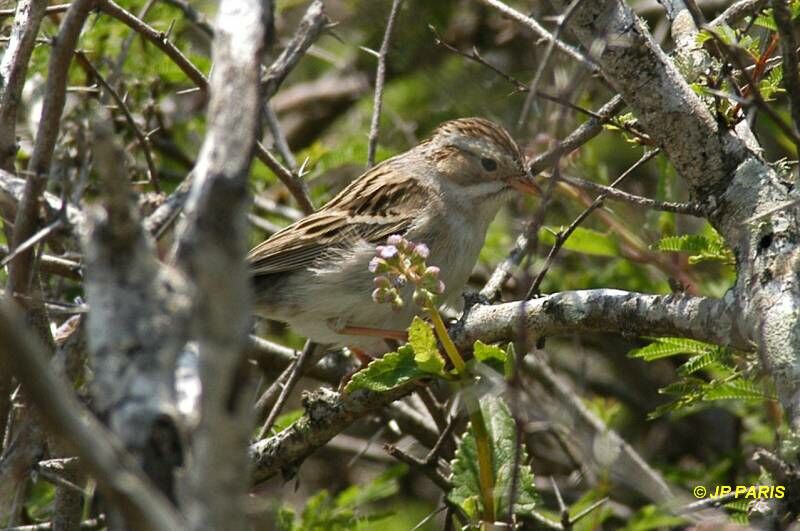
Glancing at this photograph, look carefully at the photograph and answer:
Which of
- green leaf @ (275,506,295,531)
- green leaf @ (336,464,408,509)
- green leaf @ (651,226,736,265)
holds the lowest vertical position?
green leaf @ (336,464,408,509)

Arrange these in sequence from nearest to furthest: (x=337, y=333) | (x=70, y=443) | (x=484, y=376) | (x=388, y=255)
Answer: (x=70, y=443), (x=388, y=255), (x=484, y=376), (x=337, y=333)

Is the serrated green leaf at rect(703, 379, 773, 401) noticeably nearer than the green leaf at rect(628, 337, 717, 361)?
Yes

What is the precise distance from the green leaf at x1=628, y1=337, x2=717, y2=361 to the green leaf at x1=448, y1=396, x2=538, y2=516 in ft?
1.68

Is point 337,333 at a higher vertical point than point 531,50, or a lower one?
lower

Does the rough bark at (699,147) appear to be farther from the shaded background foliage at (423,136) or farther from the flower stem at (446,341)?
the shaded background foliage at (423,136)

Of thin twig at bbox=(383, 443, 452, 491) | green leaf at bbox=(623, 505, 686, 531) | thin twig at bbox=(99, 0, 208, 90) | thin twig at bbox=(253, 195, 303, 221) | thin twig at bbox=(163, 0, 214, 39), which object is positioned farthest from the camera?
thin twig at bbox=(253, 195, 303, 221)

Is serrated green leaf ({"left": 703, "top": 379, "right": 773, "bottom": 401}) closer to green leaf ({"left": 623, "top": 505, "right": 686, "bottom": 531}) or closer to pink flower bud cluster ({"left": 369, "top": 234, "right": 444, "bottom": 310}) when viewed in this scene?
green leaf ({"left": 623, "top": 505, "right": 686, "bottom": 531})

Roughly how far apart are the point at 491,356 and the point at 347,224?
1.94 meters

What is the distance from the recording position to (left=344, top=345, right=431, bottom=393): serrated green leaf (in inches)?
124

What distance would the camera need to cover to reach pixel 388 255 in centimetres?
275

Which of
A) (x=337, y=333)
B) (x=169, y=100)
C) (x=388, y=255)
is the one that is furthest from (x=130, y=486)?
(x=169, y=100)

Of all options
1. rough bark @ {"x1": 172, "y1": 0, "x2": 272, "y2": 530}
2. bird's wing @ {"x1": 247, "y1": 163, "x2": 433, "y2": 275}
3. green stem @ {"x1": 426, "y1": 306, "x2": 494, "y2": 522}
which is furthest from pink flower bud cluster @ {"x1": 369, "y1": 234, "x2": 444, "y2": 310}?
bird's wing @ {"x1": 247, "y1": 163, "x2": 433, "y2": 275}

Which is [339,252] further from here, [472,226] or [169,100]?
[169,100]

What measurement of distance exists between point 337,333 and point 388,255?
6.17 ft
